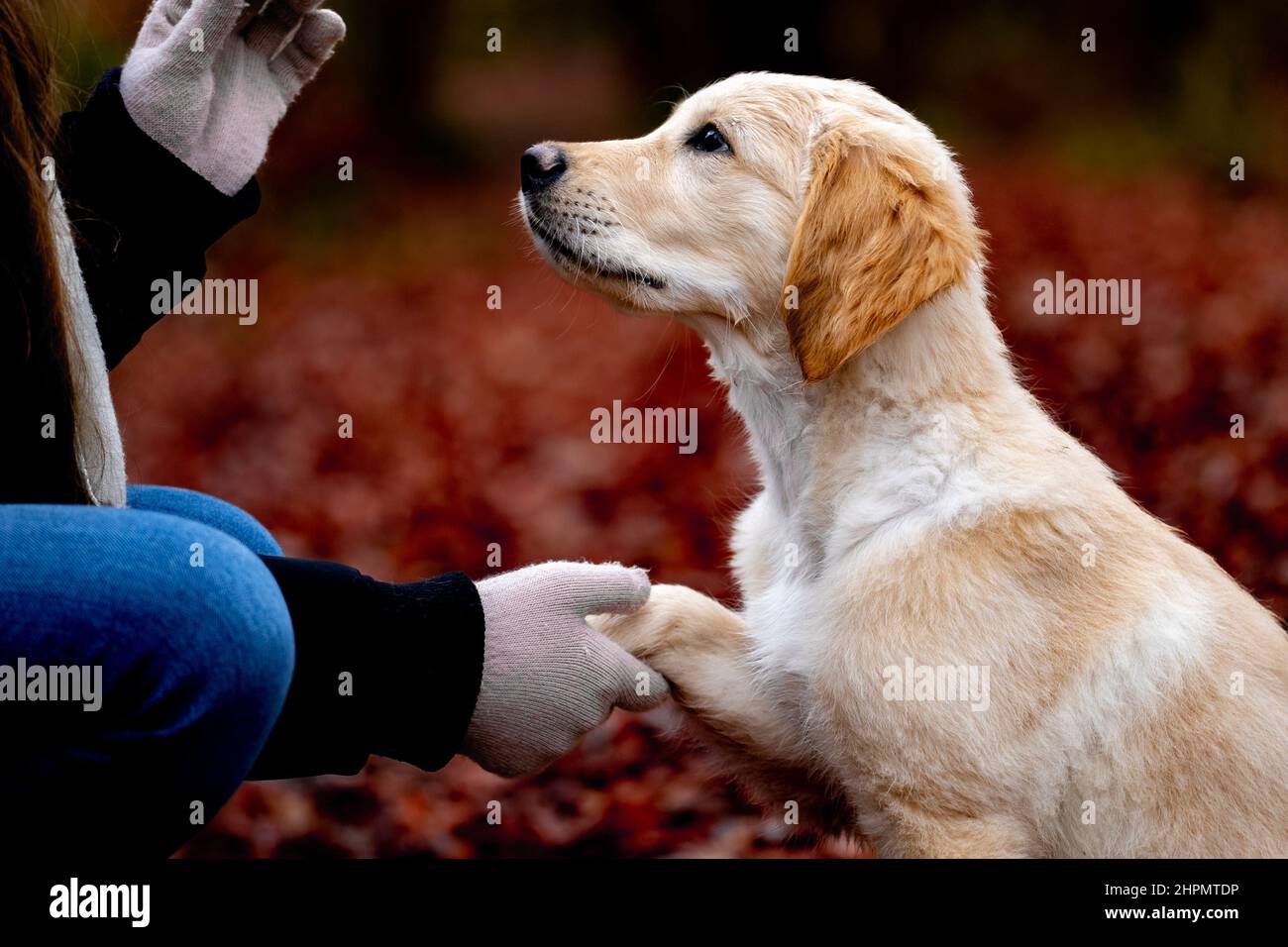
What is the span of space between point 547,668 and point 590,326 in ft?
26.2

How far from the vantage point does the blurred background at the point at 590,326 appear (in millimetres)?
3988

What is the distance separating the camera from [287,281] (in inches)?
425

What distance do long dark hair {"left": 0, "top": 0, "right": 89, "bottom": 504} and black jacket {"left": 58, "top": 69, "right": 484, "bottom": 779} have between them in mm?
267

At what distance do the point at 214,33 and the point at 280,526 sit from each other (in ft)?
14.2

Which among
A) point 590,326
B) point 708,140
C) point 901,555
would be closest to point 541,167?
point 708,140

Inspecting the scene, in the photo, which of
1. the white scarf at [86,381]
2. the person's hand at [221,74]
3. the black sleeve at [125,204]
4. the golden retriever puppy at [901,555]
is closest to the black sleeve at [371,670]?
the white scarf at [86,381]

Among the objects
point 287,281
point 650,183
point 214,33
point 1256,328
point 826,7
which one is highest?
point 826,7

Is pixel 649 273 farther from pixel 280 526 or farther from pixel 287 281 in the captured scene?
pixel 287 281

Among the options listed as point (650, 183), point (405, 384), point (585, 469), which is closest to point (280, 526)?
point (585, 469)

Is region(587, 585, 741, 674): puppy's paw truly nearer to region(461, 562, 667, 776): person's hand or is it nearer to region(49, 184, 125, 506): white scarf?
region(461, 562, 667, 776): person's hand

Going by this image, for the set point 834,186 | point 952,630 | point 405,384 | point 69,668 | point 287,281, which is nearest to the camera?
point 69,668

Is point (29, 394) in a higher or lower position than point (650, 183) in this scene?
lower

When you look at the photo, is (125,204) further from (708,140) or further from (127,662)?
(708,140)

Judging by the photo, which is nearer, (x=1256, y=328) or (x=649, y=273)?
(x=649, y=273)
